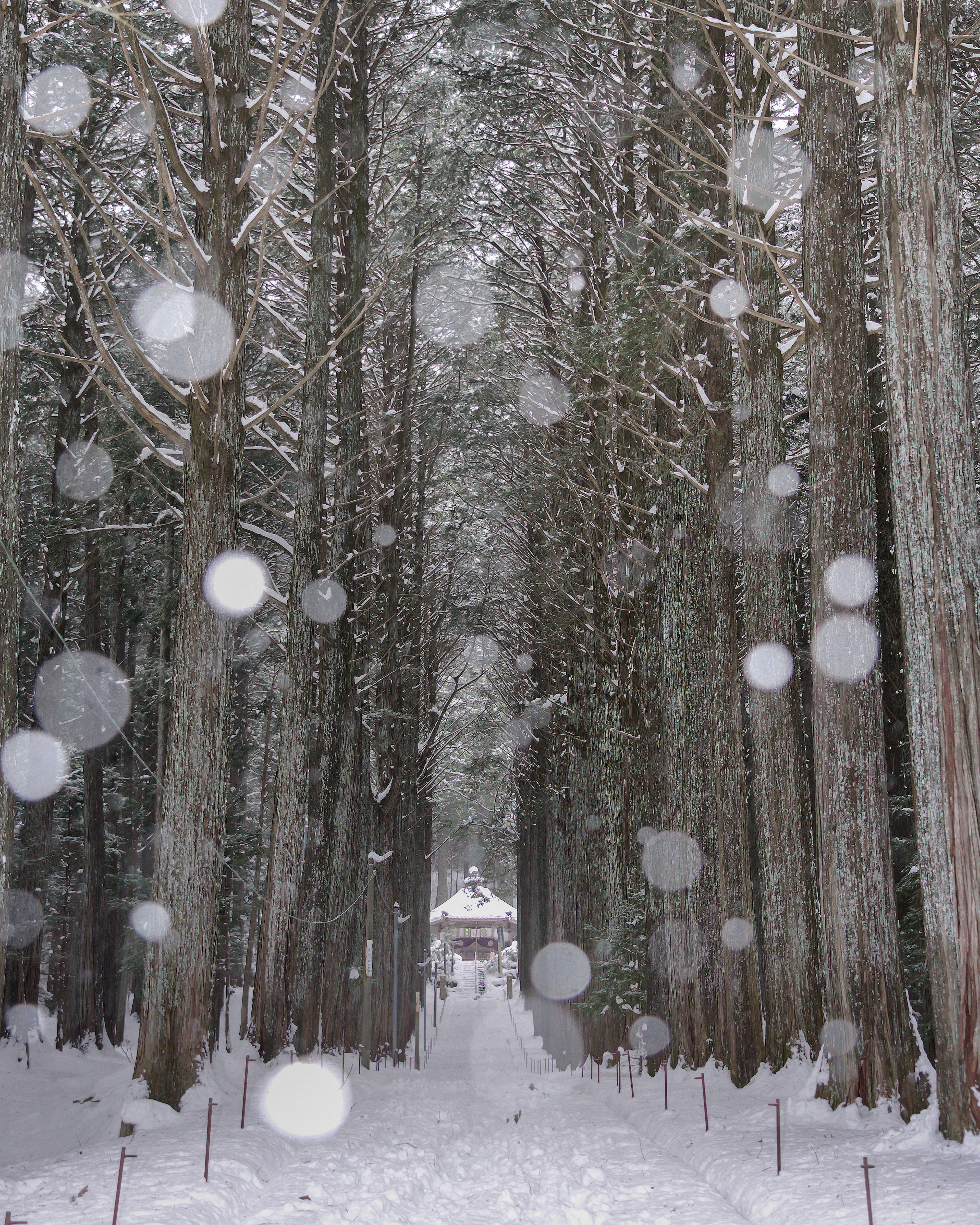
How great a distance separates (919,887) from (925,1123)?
469 cm

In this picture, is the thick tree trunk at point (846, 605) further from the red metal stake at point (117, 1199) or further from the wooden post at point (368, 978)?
the wooden post at point (368, 978)

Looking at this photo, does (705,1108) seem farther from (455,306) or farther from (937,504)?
(455,306)

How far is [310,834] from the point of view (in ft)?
50.5

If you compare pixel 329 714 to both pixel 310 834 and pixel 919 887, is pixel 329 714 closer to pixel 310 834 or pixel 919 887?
pixel 310 834

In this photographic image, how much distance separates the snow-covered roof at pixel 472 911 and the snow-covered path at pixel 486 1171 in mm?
51395

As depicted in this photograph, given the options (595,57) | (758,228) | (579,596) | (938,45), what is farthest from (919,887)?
(595,57)

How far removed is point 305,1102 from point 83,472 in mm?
12839

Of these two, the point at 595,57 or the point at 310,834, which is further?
the point at 310,834

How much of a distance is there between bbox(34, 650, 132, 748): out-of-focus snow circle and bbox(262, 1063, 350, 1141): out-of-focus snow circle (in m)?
8.87

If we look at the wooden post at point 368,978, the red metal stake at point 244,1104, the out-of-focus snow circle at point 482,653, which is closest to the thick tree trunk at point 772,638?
the red metal stake at point 244,1104

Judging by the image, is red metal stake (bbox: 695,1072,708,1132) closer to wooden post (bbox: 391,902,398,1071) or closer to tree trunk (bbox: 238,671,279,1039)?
wooden post (bbox: 391,902,398,1071)

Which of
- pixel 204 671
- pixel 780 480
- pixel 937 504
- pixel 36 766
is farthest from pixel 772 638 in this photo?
pixel 36 766

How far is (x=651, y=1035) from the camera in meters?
14.8

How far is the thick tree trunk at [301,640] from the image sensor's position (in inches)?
542
